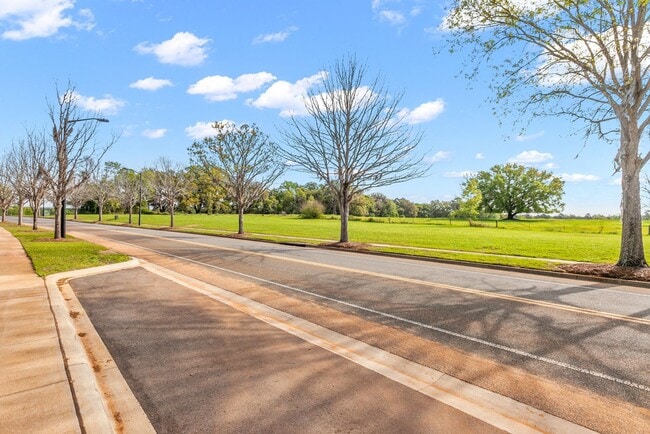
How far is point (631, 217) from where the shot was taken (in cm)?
1115

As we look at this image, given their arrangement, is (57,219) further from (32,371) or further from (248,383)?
(248,383)

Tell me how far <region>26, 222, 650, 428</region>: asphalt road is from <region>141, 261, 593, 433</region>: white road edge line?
0.85 metres

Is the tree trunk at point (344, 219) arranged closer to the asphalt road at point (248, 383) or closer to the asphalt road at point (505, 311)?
the asphalt road at point (505, 311)

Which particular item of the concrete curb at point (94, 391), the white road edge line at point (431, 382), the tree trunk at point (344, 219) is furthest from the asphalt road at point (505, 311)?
the tree trunk at point (344, 219)

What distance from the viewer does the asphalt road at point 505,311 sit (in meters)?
4.28

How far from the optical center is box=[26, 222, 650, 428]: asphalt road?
428 centimetres

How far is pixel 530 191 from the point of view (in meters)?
77.9

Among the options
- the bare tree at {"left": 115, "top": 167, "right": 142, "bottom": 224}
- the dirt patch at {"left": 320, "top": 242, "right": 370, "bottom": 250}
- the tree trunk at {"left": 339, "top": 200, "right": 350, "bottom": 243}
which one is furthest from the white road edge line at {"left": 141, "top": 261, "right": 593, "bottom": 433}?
the bare tree at {"left": 115, "top": 167, "right": 142, "bottom": 224}

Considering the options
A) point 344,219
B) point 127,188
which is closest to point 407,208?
point 127,188

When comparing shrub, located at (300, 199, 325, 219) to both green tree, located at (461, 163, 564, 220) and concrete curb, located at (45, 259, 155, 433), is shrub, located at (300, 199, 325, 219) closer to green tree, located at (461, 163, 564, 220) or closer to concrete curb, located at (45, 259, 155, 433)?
green tree, located at (461, 163, 564, 220)

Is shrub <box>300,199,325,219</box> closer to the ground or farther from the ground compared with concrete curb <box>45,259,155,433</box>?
farther from the ground

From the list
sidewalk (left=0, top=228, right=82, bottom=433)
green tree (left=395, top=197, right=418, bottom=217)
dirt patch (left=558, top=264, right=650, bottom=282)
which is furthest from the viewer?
green tree (left=395, top=197, right=418, bottom=217)

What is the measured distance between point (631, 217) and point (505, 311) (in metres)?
8.06

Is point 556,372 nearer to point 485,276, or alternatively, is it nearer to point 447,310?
point 447,310
